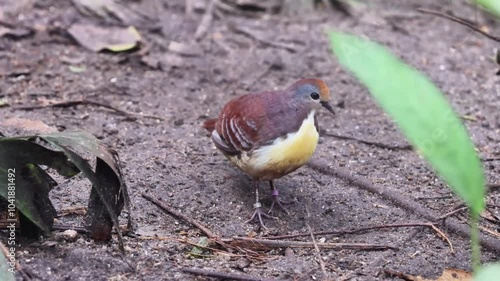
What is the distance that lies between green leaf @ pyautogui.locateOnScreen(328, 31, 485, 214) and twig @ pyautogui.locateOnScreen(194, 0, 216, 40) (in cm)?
532

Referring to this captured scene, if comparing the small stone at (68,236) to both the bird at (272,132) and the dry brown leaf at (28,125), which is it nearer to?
the bird at (272,132)

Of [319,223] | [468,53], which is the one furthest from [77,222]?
[468,53]

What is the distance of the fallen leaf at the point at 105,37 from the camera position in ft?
20.5

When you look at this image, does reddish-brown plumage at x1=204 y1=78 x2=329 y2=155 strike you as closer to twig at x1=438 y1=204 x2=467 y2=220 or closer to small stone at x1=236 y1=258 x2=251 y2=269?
small stone at x1=236 y1=258 x2=251 y2=269

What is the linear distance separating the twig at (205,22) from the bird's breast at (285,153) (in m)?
2.99

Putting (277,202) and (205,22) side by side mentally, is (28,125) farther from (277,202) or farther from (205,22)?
(205,22)

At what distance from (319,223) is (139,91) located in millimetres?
2274

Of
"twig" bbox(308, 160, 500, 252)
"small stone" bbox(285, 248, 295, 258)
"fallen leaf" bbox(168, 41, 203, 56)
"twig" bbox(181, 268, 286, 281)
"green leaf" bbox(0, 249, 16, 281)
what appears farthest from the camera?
"fallen leaf" bbox(168, 41, 203, 56)

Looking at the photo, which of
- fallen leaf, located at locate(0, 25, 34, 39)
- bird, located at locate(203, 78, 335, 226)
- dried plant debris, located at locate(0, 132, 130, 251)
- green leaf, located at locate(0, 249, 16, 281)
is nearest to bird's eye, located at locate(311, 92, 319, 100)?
bird, located at locate(203, 78, 335, 226)

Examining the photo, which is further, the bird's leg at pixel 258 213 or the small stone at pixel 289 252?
the bird's leg at pixel 258 213

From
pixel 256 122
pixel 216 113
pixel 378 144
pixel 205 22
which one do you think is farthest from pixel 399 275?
pixel 205 22

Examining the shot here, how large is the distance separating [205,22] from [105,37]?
1102 millimetres

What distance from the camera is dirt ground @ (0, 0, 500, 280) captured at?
3426 mm

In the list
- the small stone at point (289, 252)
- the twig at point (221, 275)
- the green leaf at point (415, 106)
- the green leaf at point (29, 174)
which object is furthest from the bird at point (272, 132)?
the green leaf at point (415, 106)
